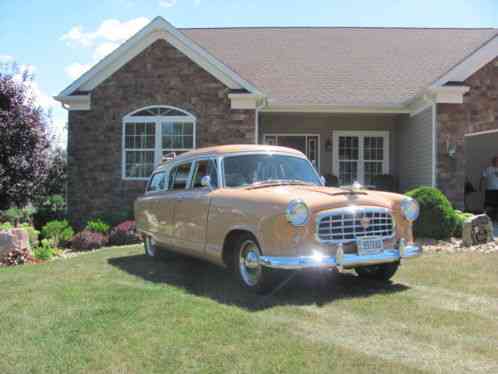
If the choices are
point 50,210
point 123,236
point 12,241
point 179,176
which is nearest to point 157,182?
point 179,176

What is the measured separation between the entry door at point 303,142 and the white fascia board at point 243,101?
10.2ft

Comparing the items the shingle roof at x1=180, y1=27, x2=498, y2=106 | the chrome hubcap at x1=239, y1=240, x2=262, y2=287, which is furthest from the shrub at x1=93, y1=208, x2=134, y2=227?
the chrome hubcap at x1=239, y1=240, x2=262, y2=287

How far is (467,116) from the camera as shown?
12289 millimetres

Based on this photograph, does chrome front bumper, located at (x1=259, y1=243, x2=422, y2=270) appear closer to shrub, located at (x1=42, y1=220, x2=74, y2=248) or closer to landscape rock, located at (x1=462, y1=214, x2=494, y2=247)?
landscape rock, located at (x1=462, y1=214, x2=494, y2=247)

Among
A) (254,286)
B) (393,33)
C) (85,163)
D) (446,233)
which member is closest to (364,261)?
(254,286)

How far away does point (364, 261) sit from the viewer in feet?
17.4

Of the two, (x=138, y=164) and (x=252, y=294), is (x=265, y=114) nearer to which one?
(x=138, y=164)

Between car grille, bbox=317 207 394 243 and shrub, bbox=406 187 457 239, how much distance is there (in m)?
4.50

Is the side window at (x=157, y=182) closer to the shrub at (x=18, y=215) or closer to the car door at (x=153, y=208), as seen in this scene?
the car door at (x=153, y=208)

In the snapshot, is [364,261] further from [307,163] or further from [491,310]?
[307,163]

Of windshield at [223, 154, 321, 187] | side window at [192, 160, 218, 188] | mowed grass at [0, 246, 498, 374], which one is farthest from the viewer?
side window at [192, 160, 218, 188]

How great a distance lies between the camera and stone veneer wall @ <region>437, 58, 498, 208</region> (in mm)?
12273

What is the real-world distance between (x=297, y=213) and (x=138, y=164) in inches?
355

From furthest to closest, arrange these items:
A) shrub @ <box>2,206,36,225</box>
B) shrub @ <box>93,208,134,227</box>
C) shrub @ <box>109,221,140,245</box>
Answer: shrub @ <box>93,208,134,227</box> → shrub @ <box>2,206,36,225</box> → shrub @ <box>109,221,140,245</box>
